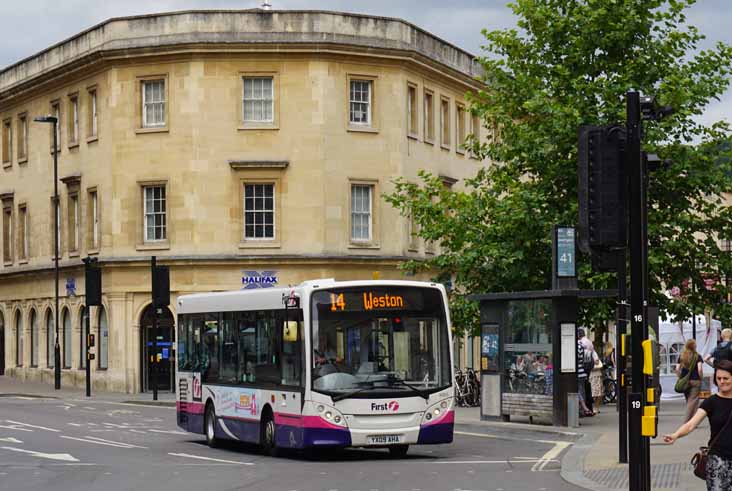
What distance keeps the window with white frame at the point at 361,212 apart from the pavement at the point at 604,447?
47.6 ft

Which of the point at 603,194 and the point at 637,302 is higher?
the point at 603,194

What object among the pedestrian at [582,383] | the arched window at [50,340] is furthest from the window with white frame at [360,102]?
the pedestrian at [582,383]

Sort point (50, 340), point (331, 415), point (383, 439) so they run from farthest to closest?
point (50, 340)
point (383, 439)
point (331, 415)

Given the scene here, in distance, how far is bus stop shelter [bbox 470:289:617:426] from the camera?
1145 inches

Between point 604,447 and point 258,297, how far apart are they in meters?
5.77

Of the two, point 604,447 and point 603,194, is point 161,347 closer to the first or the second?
point 604,447

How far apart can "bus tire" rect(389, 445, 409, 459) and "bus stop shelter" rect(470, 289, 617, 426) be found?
5032 mm

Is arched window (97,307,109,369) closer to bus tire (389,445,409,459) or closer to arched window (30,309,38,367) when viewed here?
arched window (30,309,38,367)

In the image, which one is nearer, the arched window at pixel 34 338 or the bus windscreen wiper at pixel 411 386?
the bus windscreen wiper at pixel 411 386

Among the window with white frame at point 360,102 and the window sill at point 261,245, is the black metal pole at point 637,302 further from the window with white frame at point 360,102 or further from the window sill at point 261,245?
the window with white frame at point 360,102

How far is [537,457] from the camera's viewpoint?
76.8 feet

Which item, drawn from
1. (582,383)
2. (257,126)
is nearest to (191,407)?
(582,383)

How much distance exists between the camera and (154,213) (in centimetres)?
5369

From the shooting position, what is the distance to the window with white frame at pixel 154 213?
53562 millimetres
